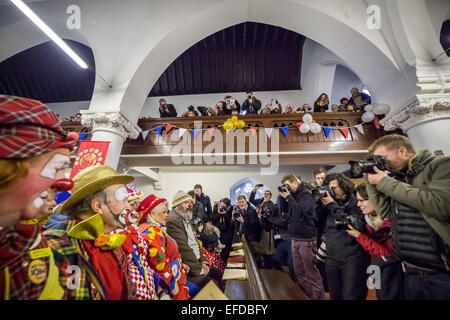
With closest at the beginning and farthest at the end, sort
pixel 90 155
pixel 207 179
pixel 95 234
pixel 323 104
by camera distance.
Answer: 1. pixel 95 234
2. pixel 90 155
3. pixel 323 104
4. pixel 207 179

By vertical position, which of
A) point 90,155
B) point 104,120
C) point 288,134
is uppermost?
point 288,134

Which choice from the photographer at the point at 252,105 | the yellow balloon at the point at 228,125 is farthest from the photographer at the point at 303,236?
the photographer at the point at 252,105

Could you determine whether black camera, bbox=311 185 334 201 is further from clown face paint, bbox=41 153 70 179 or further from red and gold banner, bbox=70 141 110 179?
red and gold banner, bbox=70 141 110 179

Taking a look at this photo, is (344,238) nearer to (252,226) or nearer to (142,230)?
(142,230)

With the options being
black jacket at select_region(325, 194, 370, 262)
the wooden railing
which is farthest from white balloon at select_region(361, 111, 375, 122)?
black jacket at select_region(325, 194, 370, 262)

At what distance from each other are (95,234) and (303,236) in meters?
2.25

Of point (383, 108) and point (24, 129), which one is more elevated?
point (383, 108)

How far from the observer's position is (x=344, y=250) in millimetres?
1553

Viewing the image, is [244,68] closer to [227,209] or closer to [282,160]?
[282,160]

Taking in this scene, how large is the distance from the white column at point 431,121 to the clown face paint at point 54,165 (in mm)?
4219

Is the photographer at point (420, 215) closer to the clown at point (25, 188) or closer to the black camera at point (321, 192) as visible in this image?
the black camera at point (321, 192)

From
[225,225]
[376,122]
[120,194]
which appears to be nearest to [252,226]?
[225,225]

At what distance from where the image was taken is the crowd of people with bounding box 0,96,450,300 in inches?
22.0
